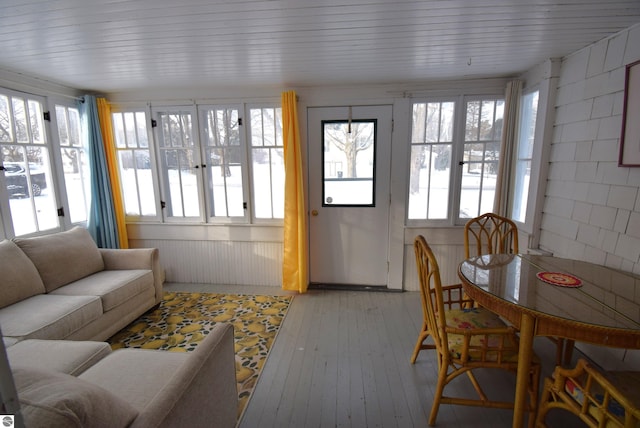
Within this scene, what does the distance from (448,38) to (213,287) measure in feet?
11.0

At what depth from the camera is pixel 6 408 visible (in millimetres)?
504

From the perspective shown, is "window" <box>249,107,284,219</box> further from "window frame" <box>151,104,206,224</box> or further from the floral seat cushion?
the floral seat cushion

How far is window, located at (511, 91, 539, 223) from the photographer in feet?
8.73

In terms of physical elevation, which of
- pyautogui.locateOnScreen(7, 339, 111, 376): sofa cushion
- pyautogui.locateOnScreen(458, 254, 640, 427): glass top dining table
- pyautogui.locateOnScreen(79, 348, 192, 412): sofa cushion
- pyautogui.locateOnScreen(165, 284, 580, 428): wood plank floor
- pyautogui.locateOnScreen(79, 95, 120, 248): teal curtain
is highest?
pyautogui.locateOnScreen(79, 95, 120, 248): teal curtain

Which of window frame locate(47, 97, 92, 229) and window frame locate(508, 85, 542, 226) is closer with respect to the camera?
window frame locate(508, 85, 542, 226)

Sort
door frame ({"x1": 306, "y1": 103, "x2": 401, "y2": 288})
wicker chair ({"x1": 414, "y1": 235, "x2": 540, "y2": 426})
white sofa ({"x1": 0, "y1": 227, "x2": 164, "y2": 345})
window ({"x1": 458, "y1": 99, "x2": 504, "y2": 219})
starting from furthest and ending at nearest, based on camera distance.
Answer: door frame ({"x1": 306, "y1": 103, "x2": 401, "y2": 288}) → window ({"x1": 458, "y1": 99, "x2": 504, "y2": 219}) → white sofa ({"x1": 0, "y1": 227, "x2": 164, "y2": 345}) → wicker chair ({"x1": 414, "y1": 235, "x2": 540, "y2": 426})

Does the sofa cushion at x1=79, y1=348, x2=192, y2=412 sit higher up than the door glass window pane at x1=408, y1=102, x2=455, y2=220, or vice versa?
the door glass window pane at x1=408, y1=102, x2=455, y2=220

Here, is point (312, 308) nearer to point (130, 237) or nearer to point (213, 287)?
point (213, 287)

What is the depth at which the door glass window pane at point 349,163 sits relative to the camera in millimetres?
3145

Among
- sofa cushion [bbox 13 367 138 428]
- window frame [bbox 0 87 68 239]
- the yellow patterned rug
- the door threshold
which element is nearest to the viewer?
sofa cushion [bbox 13 367 138 428]

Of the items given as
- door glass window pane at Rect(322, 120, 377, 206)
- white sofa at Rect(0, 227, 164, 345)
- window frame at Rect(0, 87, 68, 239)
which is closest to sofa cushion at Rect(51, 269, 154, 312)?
white sofa at Rect(0, 227, 164, 345)

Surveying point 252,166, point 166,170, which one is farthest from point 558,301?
point 166,170

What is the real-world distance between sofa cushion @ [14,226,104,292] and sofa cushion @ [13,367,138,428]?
6.61ft

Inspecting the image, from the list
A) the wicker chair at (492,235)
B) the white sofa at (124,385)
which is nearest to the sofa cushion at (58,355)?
the white sofa at (124,385)
